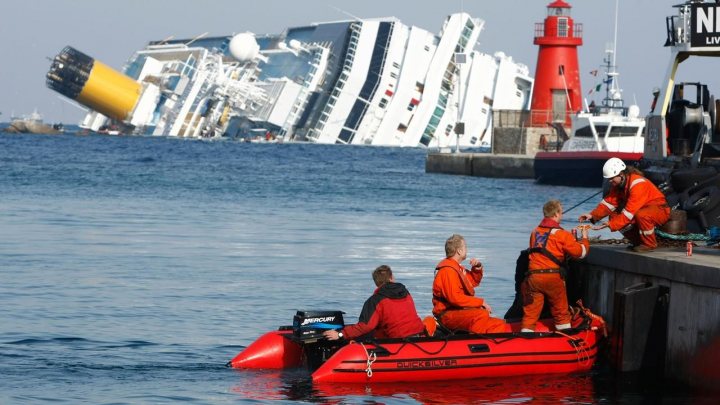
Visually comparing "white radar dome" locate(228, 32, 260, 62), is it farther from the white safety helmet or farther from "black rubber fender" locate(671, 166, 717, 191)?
the white safety helmet

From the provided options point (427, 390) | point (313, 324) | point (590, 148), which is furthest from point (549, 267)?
point (590, 148)

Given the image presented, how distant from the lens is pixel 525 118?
67.8 m

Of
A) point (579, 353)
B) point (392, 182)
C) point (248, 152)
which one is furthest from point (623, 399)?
point (248, 152)

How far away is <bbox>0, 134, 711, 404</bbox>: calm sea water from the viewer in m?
14.1

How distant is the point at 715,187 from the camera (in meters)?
16.9

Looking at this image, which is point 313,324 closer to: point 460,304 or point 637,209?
point 460,304

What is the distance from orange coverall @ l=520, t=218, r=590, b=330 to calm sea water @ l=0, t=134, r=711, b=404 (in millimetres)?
703

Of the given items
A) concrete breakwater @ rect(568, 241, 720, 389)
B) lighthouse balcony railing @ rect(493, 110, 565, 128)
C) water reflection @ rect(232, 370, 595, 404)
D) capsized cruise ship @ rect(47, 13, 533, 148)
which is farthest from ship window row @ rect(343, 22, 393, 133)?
water reflection @ rect(232, 370, 595, 404)

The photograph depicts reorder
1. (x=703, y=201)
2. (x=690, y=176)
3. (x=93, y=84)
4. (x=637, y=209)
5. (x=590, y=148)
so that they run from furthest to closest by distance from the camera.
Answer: (x=93, y=84) < (x=590, y=148) < (x=690, y=176) < (x=703, y=201) < (x=637, y=209)

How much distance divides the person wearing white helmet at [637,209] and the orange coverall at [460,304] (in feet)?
5.21

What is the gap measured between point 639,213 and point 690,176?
2.98 m

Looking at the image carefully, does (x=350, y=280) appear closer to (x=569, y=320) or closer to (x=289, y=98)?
(x=569, y=320)

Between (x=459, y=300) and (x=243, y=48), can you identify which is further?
(x=243, y=48)

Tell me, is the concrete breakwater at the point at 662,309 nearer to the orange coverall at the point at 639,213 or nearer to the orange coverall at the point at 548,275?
the orange coverall at the point at 639,213
